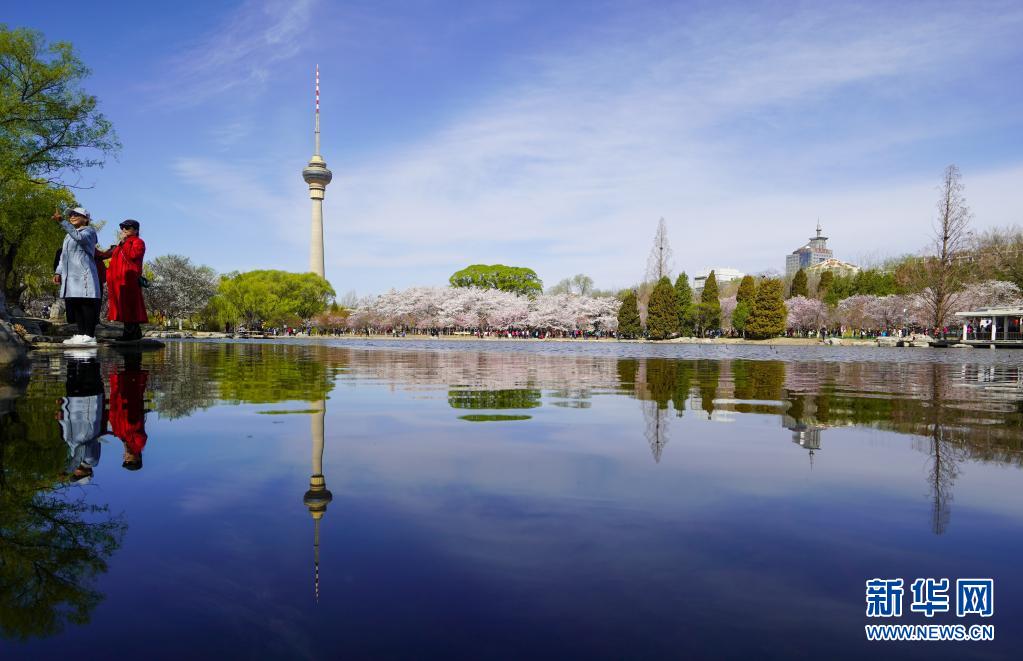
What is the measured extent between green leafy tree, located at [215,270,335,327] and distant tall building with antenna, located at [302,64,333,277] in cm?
2482

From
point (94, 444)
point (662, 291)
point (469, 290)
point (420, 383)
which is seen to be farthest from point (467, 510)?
Result: point (469, 290)

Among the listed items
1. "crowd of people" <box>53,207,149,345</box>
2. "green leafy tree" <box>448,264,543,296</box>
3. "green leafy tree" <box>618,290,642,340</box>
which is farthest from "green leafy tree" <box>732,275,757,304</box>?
"crowd of people" <box>53,207,149,345</box>

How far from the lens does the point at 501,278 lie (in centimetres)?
10300

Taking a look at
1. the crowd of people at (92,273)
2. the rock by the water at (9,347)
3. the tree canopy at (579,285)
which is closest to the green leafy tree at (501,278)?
the tree canopy at (579,285)

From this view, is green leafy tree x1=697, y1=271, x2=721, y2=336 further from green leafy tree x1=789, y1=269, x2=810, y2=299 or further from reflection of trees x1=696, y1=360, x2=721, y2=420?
reflection of trees x1=696, y1=360, x2=721, y2=420

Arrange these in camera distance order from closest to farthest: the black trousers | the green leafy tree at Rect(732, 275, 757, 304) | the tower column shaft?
the black trousers < the green leafy tree at Rect(732, 275, 757, 304) < the tower column shaft

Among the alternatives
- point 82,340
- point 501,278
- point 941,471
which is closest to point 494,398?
point 941,471

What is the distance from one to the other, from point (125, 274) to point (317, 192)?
4979 inches

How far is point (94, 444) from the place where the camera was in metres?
4.87

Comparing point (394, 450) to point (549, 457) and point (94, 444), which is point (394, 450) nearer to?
point (549, 457)

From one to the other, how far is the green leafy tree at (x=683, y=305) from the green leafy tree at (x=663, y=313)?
2.41 m

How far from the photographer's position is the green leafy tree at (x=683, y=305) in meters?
78.0

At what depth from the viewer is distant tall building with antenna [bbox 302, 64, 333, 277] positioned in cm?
12756

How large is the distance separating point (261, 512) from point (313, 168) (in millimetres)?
140507
